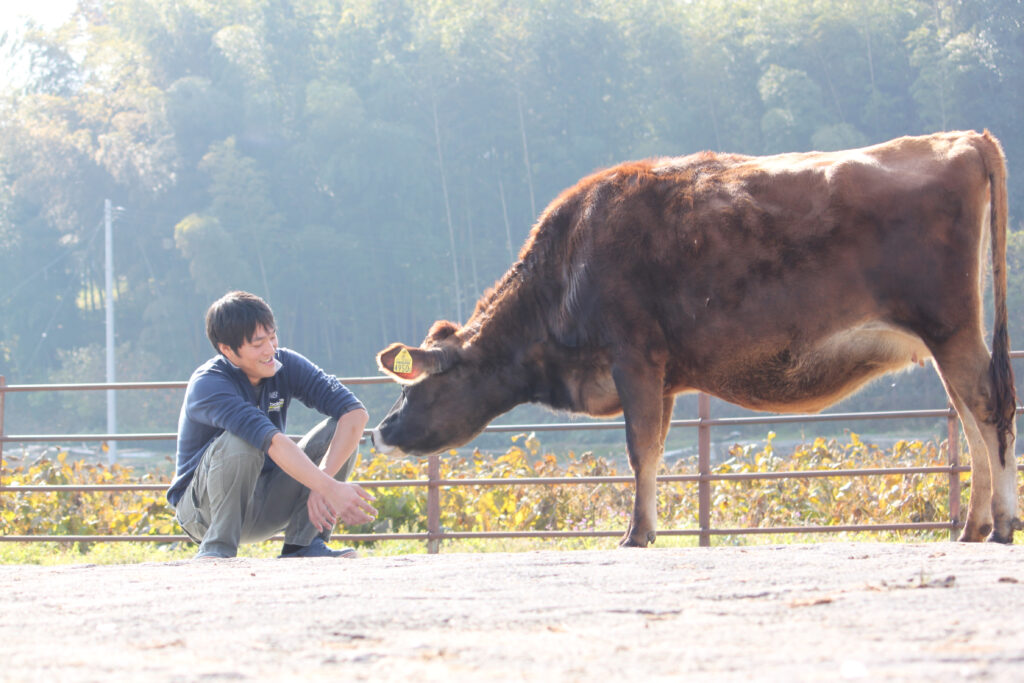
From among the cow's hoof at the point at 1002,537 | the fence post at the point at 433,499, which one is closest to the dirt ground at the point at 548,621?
the cow's hoof at the point at 1002,537

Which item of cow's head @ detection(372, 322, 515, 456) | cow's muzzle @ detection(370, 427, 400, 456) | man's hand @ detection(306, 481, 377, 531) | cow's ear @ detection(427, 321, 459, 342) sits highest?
cow's ear @ detection(427, 321, 459, 342)

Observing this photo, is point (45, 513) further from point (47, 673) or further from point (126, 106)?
point (126, 106)

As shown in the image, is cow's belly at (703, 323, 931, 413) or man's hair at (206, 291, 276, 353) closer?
man's hair at (206, 291, 276, 353)

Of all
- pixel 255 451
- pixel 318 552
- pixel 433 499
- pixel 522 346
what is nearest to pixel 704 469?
pixel 433 499

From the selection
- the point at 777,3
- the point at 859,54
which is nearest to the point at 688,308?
the point at 859,54

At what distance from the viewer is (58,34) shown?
208ft

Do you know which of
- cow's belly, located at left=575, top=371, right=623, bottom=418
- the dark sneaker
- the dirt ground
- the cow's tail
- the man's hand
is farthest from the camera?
cow's belly, located at left=575, top=371, right=623, bottom=418

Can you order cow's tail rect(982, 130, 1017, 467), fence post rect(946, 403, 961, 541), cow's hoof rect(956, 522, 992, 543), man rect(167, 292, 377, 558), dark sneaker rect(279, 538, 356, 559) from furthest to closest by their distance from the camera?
fence post rect(946, 403, 961, 541) < dark sneaker rect(279, 538, 356, 559) < cow's hoof rect(956, 522, 992, 543) < cow's tail rect(982, 130, 1017, 467) < man rect(167, 292, 377, 558)

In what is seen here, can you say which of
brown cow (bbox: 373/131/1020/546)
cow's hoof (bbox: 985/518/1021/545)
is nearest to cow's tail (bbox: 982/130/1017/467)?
brown cow (bbox: 373/131/1020/546)

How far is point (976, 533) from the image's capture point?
16.9 feet

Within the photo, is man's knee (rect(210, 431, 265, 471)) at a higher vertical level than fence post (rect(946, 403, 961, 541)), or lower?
higher

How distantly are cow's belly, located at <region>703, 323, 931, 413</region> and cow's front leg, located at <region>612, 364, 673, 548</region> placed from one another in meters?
0.31

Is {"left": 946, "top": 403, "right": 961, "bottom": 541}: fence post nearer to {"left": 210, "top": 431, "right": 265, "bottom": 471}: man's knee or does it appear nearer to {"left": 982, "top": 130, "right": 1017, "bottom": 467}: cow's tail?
{"left": 982, "top": 130, "right": 1017, "bottom": 467}: cow's tail

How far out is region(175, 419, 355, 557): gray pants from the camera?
4.95 meters
